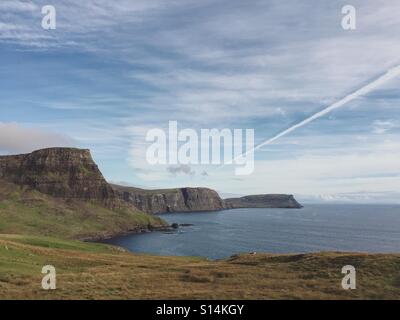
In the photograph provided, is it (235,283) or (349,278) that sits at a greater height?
(349,278)

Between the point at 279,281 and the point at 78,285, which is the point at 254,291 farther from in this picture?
the point at 78,285

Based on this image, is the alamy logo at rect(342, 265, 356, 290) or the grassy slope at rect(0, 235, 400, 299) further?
the alamy logo at rect(342, 265, 356, 290)

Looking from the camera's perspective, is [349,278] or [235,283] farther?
[235,283]

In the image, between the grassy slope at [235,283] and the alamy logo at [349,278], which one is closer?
the grassy slope at [235,283]

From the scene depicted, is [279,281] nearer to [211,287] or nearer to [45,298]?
[211,287]
